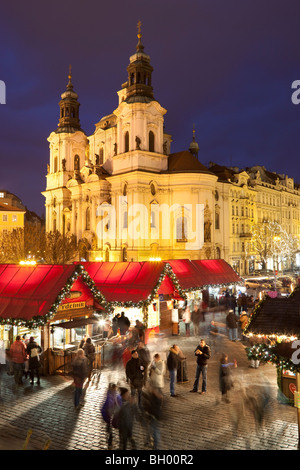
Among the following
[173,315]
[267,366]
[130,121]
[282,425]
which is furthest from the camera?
[130,121]

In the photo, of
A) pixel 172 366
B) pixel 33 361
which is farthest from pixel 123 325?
pixel 172 366

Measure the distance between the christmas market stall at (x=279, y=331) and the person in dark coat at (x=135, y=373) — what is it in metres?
2.84

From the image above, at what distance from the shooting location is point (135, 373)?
34.1ft

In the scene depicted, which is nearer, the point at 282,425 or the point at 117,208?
the point at 282,425

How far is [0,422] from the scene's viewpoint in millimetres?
9594

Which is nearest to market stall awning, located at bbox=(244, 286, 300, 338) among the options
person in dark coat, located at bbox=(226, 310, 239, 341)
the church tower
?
person in dark coat, located at bbox=(226, 310, 239, 341)

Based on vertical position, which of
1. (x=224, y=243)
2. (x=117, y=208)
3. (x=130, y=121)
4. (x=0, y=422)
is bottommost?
(x=0, y=422)

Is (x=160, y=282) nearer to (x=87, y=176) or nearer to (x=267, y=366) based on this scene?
(x=267, y=366)

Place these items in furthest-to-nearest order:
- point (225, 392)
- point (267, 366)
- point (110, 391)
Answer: point (267, 366), point (225, 392), point (110, 391)

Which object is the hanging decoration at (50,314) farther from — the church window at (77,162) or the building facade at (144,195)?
A: the church window at (77,162)

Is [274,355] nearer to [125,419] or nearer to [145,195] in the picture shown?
[125,419]

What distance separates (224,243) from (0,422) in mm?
44127

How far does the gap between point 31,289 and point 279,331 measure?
29.6ft

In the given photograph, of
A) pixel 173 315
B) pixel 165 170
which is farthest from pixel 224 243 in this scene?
pixel 173 315
